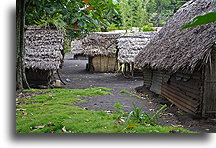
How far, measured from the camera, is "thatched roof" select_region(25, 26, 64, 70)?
535 cm

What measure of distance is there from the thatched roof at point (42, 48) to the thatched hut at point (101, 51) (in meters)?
4.69

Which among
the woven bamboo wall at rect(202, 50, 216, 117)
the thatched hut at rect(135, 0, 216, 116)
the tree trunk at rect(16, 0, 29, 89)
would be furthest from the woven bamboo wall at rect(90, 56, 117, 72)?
the woven bamboo wall at rect(202, 50, 216, 117)

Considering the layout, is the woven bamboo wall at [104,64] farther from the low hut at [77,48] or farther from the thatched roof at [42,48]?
the thatched roof at [42,48]

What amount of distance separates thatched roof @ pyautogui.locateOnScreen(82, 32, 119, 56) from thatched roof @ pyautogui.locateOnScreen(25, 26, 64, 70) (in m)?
4.71

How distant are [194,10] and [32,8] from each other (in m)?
2.95

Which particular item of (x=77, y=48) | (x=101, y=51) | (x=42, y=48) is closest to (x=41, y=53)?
(x=42, y=48)

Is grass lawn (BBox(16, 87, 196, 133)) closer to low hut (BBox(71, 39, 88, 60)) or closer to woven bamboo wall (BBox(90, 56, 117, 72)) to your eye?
woven bamboo wall (BBox(90, 56, 117, 72))

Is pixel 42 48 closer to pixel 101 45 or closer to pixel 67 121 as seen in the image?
pixel 67 121

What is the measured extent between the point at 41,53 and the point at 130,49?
423 cm

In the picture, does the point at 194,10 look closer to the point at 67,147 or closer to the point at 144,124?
the point at 144,124

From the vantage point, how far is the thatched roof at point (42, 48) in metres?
5.35

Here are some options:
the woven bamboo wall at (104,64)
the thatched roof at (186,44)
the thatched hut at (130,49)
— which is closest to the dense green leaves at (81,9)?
the thatched roof at (186,44)

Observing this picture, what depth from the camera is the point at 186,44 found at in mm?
3295
